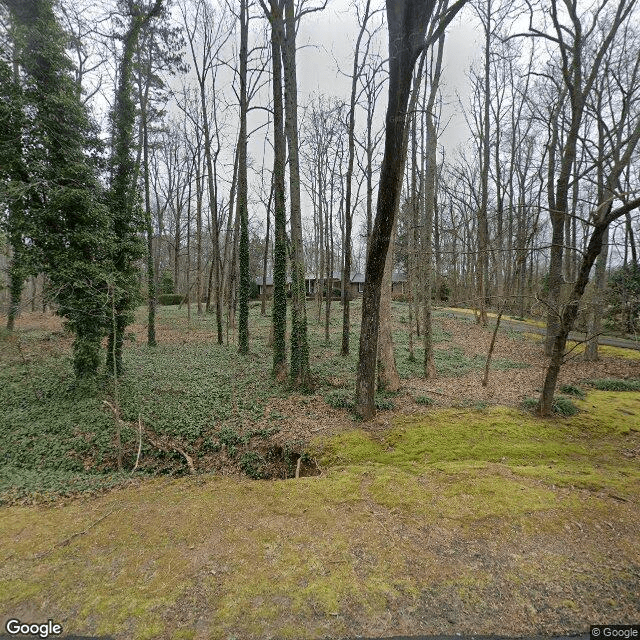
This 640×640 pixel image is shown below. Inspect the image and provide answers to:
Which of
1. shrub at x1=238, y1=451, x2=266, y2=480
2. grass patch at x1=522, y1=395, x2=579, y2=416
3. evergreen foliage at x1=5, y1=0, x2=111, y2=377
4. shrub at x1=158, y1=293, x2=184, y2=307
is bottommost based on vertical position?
shrub at x1=238, y1=451, x2=266, y2=480

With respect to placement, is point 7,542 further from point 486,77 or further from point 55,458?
point 486,77

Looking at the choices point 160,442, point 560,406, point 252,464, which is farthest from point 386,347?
point 160,442

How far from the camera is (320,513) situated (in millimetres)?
3742

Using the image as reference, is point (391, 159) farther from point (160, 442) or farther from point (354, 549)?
point (160, 442)

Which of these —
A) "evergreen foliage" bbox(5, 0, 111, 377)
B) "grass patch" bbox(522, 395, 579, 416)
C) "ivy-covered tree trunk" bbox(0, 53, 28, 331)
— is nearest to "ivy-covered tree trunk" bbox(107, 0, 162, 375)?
"evergreen foliage" bbox(5, 0, 111, 377)

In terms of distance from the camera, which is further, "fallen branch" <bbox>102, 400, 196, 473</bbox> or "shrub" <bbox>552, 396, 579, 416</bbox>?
"shrub" <bbox>552, 396, 579, 416</bbox>

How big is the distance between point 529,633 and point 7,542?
527cm

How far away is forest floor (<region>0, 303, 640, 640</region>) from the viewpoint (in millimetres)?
2541

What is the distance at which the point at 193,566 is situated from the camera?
9.86 feet

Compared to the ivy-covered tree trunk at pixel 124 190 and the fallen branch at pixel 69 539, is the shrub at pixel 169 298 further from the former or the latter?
the fallen branch at pixel 69 539

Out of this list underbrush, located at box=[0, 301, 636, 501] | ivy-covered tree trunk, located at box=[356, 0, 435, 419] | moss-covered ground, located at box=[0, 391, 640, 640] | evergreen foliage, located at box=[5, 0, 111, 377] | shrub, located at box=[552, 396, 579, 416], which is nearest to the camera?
moss-covered ground, located at box=[0, 391, 640, 640]

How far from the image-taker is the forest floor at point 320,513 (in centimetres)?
254

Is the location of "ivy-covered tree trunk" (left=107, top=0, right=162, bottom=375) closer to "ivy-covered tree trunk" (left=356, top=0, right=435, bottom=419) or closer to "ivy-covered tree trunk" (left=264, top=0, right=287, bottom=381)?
"ivy-covered tree trunk" (left=264, top=0, right=287, bottom=381)

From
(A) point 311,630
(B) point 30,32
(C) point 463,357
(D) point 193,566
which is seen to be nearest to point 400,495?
(A) point 311,630
